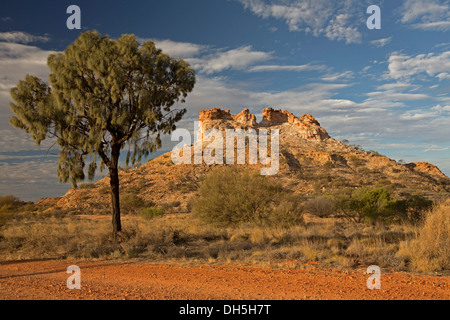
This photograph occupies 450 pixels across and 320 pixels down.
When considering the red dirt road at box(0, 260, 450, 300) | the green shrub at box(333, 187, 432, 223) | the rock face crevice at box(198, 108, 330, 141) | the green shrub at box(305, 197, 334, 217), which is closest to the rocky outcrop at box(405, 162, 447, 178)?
the rock face crevice at box(198, 108, 330, 141)

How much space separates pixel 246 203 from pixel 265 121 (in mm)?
64411

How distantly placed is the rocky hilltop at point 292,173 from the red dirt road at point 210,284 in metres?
27.4

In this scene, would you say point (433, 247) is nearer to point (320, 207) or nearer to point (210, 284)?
point (210, 284)

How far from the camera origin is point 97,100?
41.3 feet

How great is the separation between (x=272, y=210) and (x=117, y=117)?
30.5 feet

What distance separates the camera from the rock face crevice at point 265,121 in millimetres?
74812

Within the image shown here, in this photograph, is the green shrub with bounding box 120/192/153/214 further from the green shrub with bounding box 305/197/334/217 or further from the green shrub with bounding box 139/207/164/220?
the green shrub with bounding box 305/197/334/217

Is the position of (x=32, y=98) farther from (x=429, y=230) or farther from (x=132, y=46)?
(x=429, y=230)

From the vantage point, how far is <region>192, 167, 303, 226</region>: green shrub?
1730cm

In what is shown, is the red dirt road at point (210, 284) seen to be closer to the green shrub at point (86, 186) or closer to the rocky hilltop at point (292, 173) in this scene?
the rocky hilltop at point (292, 173)

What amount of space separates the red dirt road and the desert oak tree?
5.13 m

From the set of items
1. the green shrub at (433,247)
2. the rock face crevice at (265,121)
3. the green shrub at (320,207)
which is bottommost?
the green shrub at (320,207)

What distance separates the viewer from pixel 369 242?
12.0 meters

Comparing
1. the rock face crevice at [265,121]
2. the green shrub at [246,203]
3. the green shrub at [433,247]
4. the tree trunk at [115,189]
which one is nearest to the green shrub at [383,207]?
the green shrub at [246,203]
